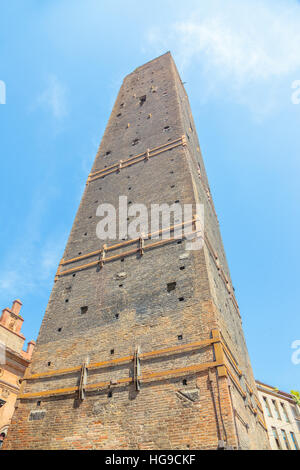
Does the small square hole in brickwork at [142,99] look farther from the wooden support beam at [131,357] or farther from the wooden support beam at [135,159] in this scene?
the wooden support beam at [131,357]

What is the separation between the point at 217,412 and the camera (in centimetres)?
828

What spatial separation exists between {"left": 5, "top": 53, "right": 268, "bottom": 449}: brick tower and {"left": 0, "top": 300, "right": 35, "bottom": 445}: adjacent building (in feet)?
18.8

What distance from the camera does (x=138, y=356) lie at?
1019 cm

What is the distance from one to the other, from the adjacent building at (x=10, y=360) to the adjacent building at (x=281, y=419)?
771 inches

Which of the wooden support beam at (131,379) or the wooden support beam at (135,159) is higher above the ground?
the wooden support beam at (135,159)

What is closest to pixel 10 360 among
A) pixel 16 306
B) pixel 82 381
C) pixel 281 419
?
pixel 16 306

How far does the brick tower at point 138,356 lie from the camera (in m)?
8.73

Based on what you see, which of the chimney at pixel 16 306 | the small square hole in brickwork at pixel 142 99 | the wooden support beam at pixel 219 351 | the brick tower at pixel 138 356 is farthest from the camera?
the small square hole in brickwork at pixel 142 99

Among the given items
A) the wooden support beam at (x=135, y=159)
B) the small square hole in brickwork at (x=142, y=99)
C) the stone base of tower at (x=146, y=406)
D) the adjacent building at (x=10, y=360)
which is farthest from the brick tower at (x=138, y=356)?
the small square hole in brickwork at (x=142, y=99)

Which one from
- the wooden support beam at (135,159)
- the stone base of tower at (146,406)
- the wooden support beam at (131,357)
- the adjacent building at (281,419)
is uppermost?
the wooden support beam at (135,159)

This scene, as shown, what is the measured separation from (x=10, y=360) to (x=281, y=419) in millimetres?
23477

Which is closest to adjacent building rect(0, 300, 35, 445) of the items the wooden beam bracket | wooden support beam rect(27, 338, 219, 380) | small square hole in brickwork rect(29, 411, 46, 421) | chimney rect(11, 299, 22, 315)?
chimney rect(11, 299, 22, 315)
